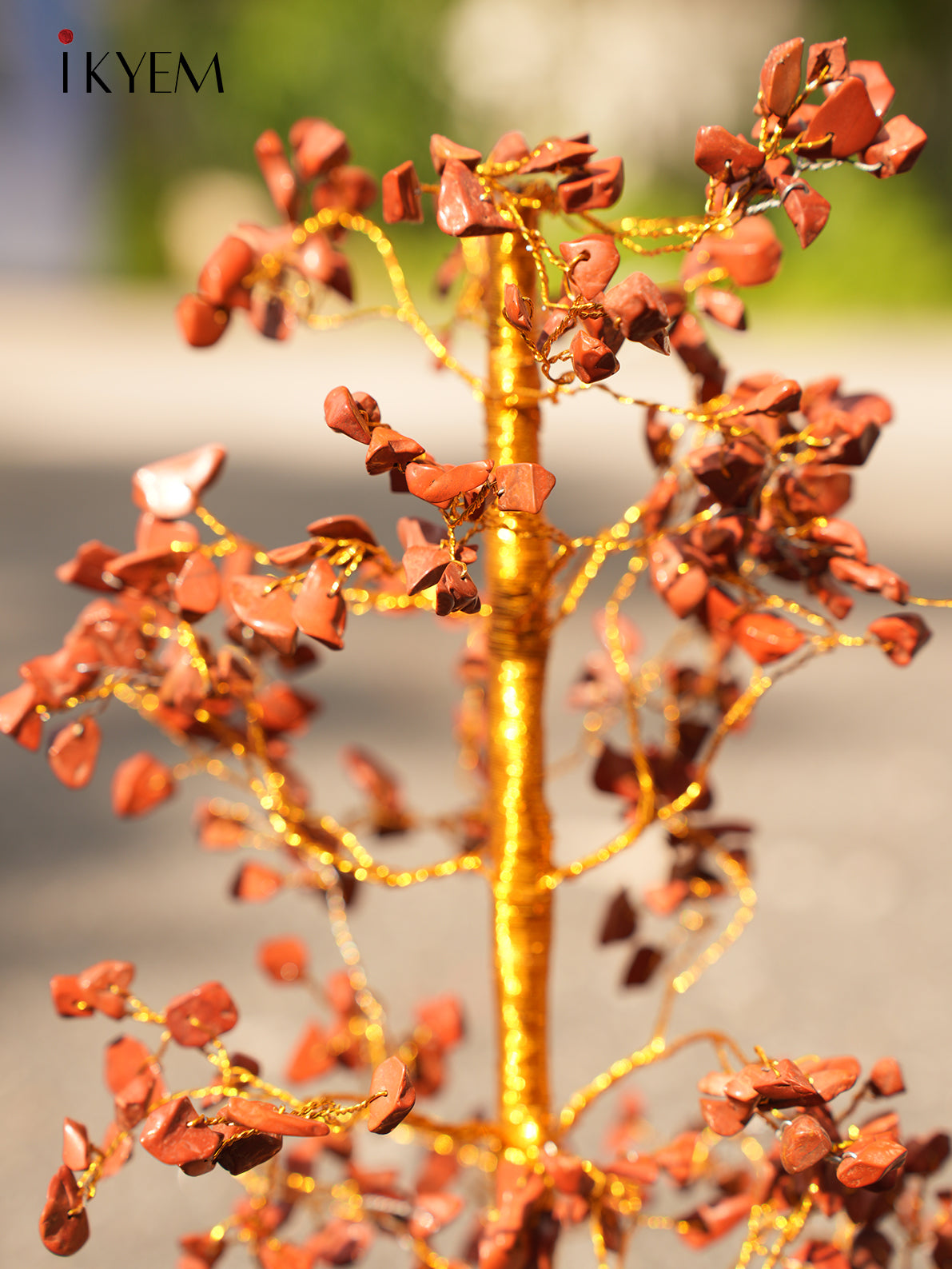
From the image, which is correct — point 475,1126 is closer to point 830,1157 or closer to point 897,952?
point 830,1157

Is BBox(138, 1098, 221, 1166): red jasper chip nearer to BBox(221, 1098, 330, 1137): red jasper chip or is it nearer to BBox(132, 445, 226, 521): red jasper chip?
BBox(221, 1098, 330, 1137): red jasper chip

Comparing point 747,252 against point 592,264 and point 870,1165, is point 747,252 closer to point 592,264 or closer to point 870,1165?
point 592,264

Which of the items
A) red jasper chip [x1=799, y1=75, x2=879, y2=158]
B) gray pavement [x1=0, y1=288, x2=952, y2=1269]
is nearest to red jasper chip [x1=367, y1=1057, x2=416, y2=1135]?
red jasper chip [x1=799, y1=75, x2=879, y2=158]

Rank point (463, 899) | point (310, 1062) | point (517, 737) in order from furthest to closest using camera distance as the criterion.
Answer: point (463, 899) < point (310, 1062) < point (517, 737)

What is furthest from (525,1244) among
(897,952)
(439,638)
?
(439,638)

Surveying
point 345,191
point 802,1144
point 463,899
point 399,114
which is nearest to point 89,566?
point 345,191

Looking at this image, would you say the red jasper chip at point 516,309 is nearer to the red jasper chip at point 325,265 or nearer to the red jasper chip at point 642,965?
the red jasper chip at point 325,265
